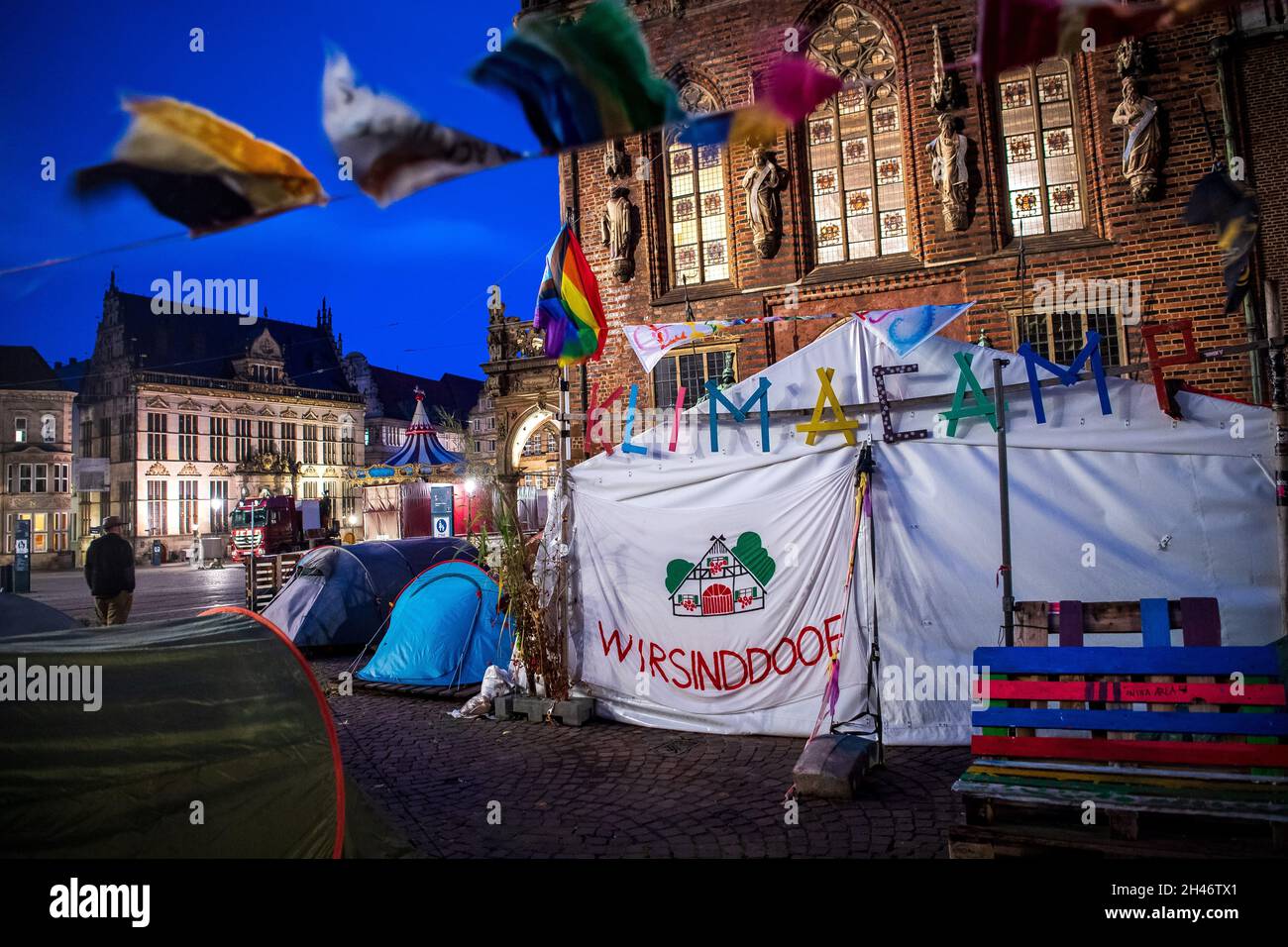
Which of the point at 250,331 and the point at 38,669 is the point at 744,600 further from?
the point at 250,331

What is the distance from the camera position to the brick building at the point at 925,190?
37.2 feet

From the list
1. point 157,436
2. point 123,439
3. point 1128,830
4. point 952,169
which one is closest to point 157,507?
point 157,436

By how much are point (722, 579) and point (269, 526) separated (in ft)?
86.0

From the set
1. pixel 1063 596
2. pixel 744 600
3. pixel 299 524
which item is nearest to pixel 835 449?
pixel 744 600

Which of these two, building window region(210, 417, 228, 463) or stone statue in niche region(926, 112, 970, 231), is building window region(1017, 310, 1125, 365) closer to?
stone statue in niche region(926, 112, 970, 231)

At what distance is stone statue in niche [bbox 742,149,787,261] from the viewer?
13.4m

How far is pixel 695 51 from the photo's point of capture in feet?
46.8

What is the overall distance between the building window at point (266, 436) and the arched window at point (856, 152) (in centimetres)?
4657

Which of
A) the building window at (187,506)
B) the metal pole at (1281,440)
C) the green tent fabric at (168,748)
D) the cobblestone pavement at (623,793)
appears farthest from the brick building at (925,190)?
the building window at (187,506)

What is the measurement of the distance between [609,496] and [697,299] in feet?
23.9

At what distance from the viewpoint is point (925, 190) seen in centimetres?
1278

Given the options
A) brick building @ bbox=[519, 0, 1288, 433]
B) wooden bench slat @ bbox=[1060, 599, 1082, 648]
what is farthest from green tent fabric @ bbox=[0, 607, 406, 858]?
brick building @ bbox=[519, 0, 1288, 433]

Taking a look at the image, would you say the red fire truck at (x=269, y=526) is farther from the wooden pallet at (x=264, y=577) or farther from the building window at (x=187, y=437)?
the building window at (x=187, y=437)

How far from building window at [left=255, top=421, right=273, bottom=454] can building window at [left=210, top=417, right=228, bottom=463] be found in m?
2.22
